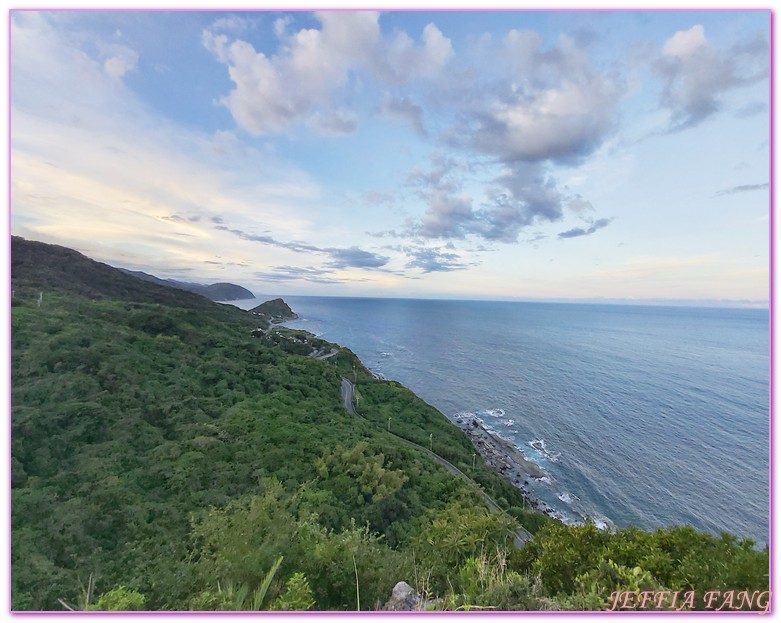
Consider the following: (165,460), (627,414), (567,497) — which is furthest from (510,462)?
(165,460)

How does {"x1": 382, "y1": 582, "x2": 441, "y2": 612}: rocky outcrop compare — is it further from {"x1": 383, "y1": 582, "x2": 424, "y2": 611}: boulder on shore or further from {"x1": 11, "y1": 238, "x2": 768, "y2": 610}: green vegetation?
{"x1": 11, "y1": 238, "x2": 768, "y2": 610}: green vegetation

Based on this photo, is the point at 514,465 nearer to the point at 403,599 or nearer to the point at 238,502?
the point at 238,502

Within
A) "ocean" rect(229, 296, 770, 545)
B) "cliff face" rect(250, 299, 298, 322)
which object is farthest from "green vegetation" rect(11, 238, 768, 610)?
"cliff face" rect(250, 299, 298, 322)

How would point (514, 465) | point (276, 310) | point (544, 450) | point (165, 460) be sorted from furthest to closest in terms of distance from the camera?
point (276, 310) < point (544, 450) < point (514, 465) < point (165, 460)

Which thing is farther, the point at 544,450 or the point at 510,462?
the point at 544,450

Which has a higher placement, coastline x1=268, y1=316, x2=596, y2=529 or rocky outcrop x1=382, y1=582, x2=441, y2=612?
rocky outcrop x1=382, y1=582, x2=441, y2=612

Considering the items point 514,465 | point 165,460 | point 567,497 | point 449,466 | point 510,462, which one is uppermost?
point 165,460

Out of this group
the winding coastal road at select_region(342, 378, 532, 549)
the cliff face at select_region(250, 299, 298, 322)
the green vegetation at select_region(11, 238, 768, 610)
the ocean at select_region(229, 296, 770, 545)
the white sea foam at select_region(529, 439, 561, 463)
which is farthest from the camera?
the cliff face at select_region(250, 299, 298, 322)
